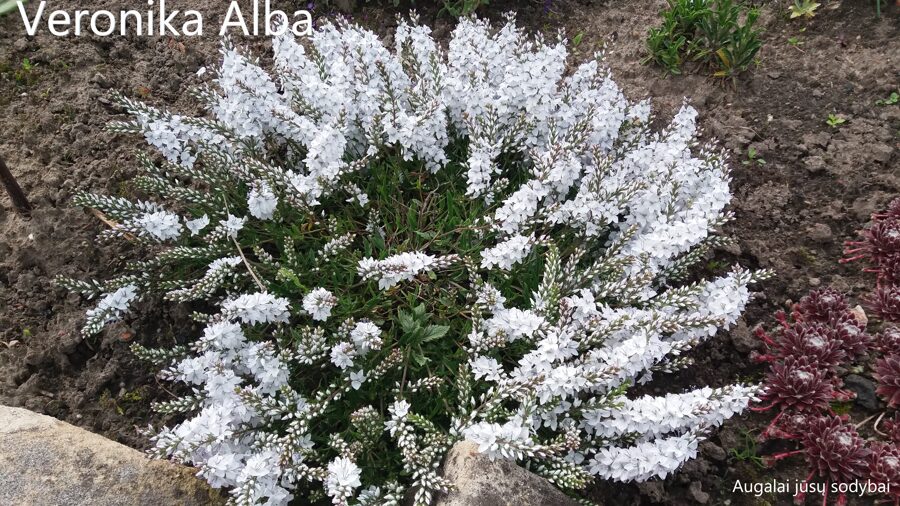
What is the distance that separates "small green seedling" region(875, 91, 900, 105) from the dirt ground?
32 millimetres

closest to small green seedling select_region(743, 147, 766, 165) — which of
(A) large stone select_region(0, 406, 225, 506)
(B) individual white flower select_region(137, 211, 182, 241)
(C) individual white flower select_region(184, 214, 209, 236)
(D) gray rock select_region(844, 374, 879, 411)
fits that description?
(D) gray rock select_region(844, 374, 879, 411)

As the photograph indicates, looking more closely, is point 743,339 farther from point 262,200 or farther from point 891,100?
point 262,200

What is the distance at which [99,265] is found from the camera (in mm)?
3346

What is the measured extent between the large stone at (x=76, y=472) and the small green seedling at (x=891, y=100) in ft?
12.9

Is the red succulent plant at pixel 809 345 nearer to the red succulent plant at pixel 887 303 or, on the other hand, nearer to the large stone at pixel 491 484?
the red succulent plant at pixel 887 303

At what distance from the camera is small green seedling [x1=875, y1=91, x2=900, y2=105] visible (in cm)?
370

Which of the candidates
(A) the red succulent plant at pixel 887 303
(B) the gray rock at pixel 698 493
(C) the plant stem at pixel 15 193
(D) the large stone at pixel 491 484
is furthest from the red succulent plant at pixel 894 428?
(C) the plant stem at pixel 15 193

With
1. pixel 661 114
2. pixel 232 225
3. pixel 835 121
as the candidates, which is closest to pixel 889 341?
pixel 835 121

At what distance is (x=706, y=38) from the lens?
3.96 meters

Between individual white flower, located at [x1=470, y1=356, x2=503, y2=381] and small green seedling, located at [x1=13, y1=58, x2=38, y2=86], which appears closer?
individual white flower, located at [x1=470, y1=356, x2=503, y2=381]

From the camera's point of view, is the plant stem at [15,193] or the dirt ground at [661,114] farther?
the plant stem at [15,193]

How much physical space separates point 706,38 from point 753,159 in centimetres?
84

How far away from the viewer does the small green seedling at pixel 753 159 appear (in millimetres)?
3656

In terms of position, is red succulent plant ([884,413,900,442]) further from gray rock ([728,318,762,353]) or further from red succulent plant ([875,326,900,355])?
gray rock ([728,318,762,353])
